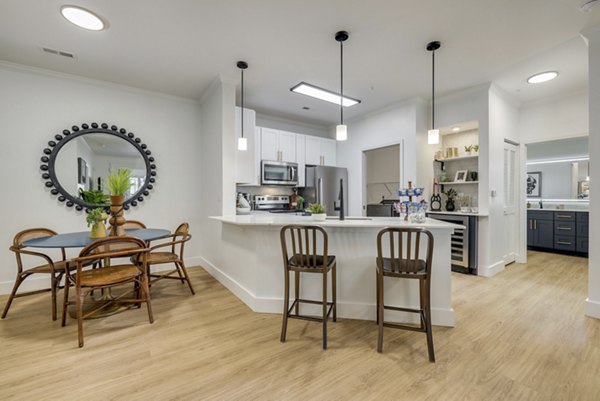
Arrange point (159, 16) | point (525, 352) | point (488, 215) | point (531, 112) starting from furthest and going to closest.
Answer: point (531, 112)
point (488, 215)
point (159, 16)
point (525, 352)

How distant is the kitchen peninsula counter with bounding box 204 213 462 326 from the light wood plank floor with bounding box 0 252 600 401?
5.9 inches

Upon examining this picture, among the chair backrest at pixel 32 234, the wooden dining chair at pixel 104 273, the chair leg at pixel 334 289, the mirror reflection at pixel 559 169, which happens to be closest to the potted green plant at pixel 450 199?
the chair leg at pixel 334 289

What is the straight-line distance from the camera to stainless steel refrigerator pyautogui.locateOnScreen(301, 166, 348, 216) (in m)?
5.09

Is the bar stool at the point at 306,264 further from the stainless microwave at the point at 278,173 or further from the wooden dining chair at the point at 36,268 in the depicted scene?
the stainless microwave at the point at 278,173

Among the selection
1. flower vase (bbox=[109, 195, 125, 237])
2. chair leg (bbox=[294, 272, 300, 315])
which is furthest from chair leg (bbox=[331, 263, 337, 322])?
flower vase (bbox=[109, 195, 125, 237])

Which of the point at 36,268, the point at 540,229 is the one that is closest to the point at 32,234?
the point at 36,268

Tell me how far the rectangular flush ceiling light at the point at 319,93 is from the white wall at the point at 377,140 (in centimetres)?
73

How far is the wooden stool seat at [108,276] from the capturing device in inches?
88.6

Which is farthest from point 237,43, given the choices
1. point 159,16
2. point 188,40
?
point 159,16

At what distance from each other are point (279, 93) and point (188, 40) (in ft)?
5.33

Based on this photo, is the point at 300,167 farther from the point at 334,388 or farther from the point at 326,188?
the point at 334,388

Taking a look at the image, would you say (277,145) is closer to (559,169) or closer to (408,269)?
(408,269)

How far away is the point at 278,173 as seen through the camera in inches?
190

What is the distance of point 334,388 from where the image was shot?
1630mm
